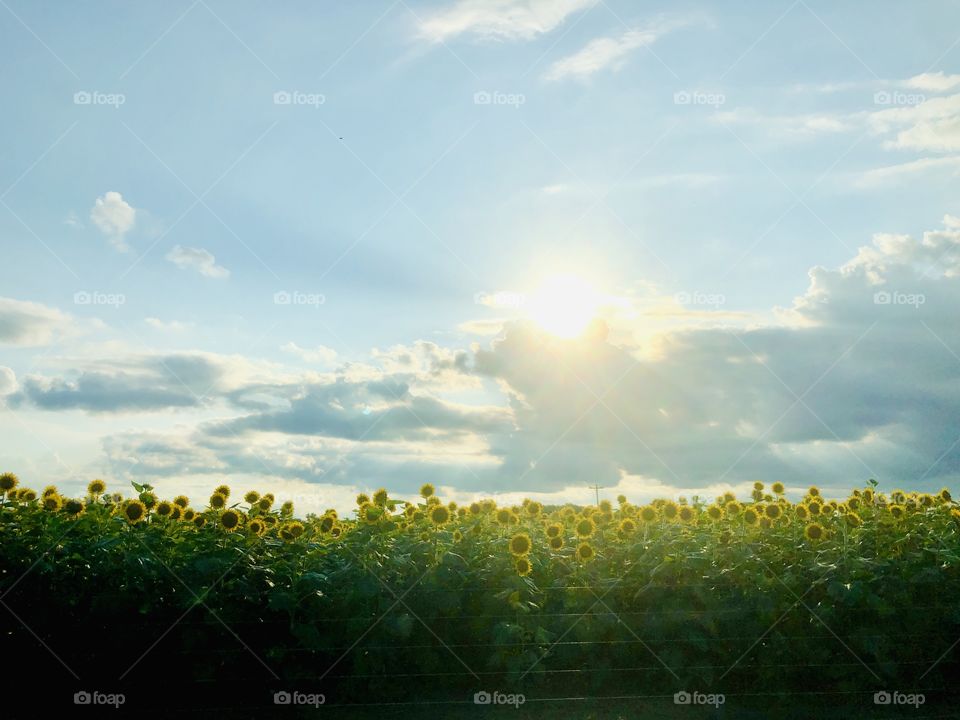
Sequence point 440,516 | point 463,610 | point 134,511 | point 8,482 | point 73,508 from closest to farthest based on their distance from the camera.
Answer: point 463,610 < point 134,511 < point 440,516 < point 73,508 < point 8,482

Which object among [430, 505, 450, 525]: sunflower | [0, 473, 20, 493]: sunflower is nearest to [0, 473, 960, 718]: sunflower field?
[430, 505, 450, 525]: sunflower

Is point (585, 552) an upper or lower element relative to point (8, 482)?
lower

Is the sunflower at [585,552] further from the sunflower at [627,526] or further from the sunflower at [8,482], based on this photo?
the sunflower at [8,482]

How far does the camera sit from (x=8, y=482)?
8211 mm

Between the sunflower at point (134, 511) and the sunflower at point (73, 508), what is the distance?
506 millimetres

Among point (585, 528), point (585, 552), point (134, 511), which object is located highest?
point (134, 511)

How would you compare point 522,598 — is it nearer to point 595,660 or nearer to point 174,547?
point 595,660

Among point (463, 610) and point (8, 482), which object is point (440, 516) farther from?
point (8, 482)

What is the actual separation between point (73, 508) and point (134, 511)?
2.30 feet

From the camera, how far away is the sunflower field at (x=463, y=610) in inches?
269

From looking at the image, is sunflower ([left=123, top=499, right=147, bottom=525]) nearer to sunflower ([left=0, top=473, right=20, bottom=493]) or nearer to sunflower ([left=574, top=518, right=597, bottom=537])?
sunflower ([left=0, top=473, right=20, bottom=493])

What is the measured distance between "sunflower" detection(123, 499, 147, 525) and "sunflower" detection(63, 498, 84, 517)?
0.51 m

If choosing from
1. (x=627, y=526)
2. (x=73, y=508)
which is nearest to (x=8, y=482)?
(x=73, y=508)

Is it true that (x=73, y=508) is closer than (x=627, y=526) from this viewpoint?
Yes
